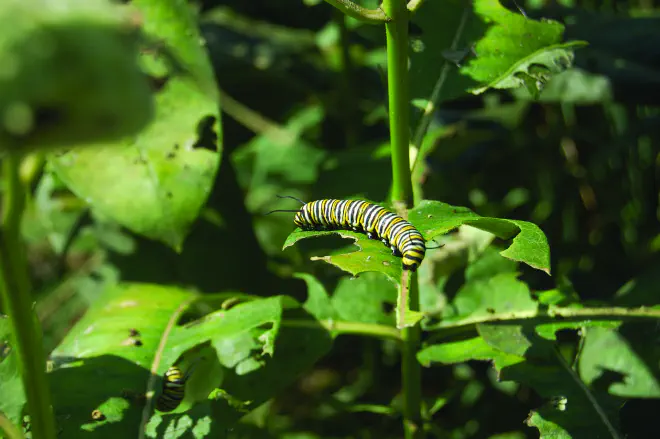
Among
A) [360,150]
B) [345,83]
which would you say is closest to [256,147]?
[345,83]

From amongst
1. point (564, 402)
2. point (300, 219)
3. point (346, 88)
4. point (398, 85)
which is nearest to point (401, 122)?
point (398, 85)

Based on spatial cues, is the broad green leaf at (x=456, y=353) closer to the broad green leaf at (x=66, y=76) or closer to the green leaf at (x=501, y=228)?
the green leaf at (x=501, y=228)

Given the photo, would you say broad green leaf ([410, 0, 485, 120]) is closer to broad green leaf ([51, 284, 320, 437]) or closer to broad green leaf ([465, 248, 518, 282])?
broad green leaf ([465, 248, 518, 282])

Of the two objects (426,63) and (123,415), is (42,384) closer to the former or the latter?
(123,415)

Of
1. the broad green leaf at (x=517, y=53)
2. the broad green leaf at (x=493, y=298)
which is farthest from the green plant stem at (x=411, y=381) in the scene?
the broad green leaf at (x=517, y=53)

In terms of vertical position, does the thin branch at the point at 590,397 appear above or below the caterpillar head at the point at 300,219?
below

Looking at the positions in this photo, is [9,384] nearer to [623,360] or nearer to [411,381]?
[411,381]

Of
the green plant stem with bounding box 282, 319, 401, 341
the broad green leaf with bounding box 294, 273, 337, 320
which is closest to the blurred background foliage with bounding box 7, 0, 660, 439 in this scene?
the broad green leaf with bounding box 294, 273, 337, 320

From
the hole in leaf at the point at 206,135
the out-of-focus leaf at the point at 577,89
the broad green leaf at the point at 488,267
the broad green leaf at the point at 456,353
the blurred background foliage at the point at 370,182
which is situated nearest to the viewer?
the broad green leaf at the point at 456,353
